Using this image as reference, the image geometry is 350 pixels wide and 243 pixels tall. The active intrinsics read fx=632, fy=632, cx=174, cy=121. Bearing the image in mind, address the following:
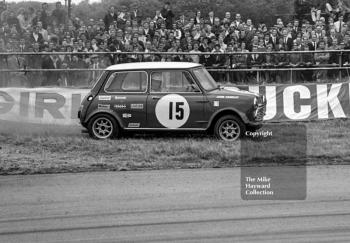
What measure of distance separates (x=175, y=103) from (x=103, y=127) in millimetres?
1599

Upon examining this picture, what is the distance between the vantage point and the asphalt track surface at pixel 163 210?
642 centimetres

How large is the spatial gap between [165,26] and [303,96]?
204 inches

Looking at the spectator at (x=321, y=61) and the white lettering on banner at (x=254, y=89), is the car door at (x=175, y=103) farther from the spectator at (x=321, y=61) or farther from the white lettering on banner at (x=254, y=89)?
the spectator at (x=321, y=61)

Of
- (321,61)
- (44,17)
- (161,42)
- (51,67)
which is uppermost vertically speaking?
(44,17)

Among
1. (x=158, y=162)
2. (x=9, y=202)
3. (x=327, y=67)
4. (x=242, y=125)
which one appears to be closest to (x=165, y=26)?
(x=327, y=67)

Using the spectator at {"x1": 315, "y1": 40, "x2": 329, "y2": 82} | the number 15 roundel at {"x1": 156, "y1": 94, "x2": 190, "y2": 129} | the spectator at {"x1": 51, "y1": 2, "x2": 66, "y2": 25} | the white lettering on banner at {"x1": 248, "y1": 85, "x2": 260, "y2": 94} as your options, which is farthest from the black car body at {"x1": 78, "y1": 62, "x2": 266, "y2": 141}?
the spectator at {"x1": 51, "y1": 2, "x2": 66, "y2": 25}

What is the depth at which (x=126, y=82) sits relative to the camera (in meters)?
13.2

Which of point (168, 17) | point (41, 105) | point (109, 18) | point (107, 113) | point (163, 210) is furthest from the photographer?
point (109, 18)

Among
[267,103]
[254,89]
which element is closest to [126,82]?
[254,89]

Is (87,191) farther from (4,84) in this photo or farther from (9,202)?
(4,84)

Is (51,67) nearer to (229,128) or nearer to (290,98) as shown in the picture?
(229,128)

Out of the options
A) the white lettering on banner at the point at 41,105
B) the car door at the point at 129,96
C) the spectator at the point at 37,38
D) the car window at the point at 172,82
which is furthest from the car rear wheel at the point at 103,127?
the spectator at the point at 37,38

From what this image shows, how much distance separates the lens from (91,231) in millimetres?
6570

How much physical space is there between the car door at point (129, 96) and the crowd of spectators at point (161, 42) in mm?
3027
